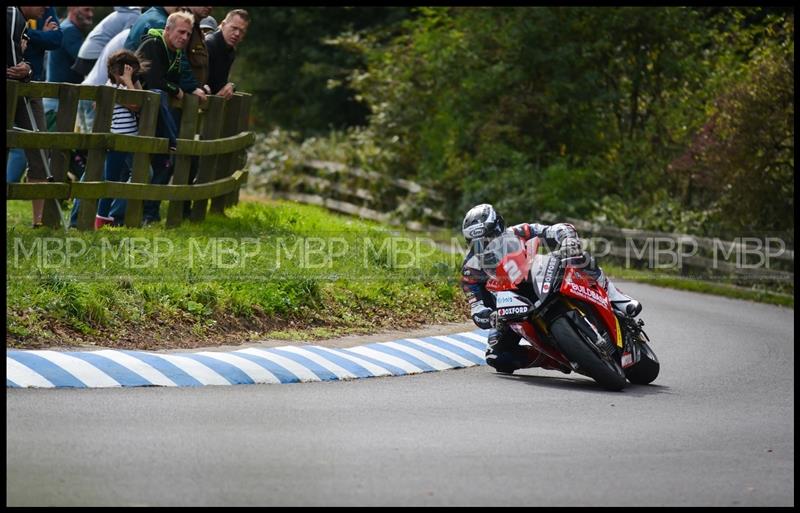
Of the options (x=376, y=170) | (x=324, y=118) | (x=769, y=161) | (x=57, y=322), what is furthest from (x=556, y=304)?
(x=324, y=118)

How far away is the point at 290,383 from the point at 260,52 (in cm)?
3003

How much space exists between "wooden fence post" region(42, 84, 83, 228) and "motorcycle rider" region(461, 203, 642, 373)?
5.06 meters

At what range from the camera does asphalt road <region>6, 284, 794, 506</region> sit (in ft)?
22.7

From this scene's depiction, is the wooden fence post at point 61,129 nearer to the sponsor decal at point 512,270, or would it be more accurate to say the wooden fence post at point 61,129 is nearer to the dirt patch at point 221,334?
the dirt patch at point 221,334

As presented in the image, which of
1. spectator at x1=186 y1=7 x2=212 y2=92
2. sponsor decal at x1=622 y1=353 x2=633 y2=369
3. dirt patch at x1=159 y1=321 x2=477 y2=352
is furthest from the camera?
spectator at x1=186 y1=7 x2=212 y2=92

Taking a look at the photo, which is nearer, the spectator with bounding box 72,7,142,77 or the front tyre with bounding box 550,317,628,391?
the front tyre with bounding box 550,317,628,391

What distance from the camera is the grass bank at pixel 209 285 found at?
36.2 ft

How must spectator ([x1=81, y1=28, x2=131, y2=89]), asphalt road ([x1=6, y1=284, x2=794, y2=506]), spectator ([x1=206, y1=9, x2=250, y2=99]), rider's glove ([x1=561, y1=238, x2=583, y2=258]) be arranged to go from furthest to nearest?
spectator ([x1=81, y1=28, x2=131, y2=89]), spectator ([x1=206, y1=9, x2=250, y2=99]), rider's glove ([x1=561, y1=238, x2=583, y2=258]), asphalt road ([x1=6, y1=284, x2=794, y2=506])

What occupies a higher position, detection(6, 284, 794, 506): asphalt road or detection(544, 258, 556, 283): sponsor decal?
detection(544, 258, 556, 283): sponsor decal

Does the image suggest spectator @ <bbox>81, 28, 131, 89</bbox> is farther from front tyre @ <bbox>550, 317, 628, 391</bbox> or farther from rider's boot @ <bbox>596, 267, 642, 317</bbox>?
front tyre @ <bbox>550, 317, 628, 391</bbox>

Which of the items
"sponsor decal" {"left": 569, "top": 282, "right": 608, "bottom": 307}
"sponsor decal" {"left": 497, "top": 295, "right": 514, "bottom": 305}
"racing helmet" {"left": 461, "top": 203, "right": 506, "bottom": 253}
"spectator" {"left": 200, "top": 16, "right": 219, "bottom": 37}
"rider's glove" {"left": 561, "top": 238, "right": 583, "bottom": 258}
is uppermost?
"spectator" {"left": 200, "top": 16, "right": 219, "bottom": 37}

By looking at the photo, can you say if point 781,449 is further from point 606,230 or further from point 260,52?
point 260,52

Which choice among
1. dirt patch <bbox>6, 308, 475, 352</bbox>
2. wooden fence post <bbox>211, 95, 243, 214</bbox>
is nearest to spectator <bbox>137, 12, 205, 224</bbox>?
wooden fence post <bbox>211, 95, 243, 214</bbox>

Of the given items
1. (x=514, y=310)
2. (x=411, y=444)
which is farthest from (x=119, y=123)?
(x=411, y=444)
